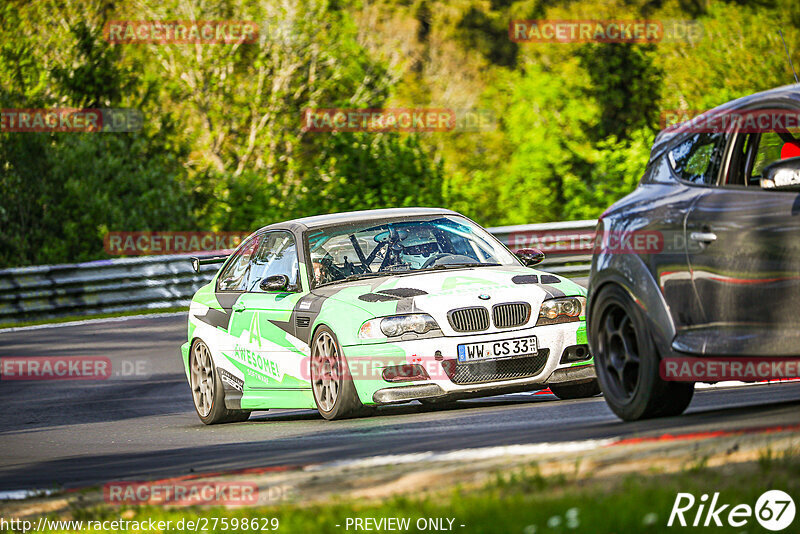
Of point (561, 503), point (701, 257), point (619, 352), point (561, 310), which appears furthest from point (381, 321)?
point (561, 503)

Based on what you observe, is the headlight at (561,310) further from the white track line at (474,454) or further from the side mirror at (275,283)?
the white track line at (474,454)

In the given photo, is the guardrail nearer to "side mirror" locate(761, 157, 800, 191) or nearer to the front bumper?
the front bumper

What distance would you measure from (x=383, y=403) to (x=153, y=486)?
318 cm

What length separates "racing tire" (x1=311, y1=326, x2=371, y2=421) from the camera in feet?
33.7

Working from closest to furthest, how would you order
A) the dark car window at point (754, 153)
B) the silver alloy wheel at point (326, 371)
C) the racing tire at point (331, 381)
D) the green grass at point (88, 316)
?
1. the dark car window at point (754, 153)
2. the racing tire at point (331, 381)
3. the silver alloy wheel at point (326, 371)
4. the green grass at point (88, 316)

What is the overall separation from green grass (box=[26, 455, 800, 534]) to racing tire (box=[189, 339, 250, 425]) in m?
6.18

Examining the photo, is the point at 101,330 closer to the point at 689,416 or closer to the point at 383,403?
the point at 383,403

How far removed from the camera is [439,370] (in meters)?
10.1

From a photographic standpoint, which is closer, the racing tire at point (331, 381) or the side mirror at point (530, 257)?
the racing tire at point (331, 381)

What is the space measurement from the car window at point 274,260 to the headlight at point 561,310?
213 cm

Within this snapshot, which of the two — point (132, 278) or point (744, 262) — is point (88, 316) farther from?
point (744, 262)

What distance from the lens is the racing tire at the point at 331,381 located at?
405 inches

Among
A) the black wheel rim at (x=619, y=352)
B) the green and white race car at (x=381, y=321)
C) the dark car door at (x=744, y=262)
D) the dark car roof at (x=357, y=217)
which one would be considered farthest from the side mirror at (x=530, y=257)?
the dark car door at (x=744, y=262)

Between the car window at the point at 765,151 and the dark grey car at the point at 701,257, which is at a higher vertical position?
the car window at the point at 765,151
